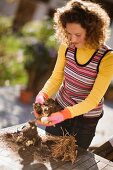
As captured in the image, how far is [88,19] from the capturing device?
121 inches

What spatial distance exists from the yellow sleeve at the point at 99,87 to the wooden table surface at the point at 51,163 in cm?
39

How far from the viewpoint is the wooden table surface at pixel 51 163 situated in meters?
2.87

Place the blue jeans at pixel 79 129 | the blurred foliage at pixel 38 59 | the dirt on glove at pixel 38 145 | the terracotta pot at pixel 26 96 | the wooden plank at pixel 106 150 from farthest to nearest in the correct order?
the blurred foliage at pixel 38 59 < the terracotta pot at pixel 26 96 < the wooden plank at pixel 106 150 < the blue jeans at pixel 79 129 < the dirt on glove at pixel 38 145

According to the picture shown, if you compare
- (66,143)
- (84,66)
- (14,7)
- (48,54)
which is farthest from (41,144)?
(14,7)

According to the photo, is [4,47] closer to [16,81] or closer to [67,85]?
[16,81]

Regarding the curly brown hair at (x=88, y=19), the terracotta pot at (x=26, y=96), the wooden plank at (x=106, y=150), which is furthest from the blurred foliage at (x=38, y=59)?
the curly brown hair at (x=88, y=19)

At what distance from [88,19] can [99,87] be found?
0.54 metres

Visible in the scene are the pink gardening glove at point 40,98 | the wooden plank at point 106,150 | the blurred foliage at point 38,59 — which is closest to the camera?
the pink gardening glove at point 40,98

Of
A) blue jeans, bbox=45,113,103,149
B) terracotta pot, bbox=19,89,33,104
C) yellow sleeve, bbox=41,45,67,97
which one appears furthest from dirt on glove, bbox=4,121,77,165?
terracotta pot, bbox=19,89,33,104

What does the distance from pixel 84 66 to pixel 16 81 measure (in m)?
6.92

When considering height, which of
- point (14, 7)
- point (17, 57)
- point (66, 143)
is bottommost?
point (66, 143)

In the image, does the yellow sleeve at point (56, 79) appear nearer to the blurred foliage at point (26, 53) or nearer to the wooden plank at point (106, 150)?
the wooden plank at point (106, 150)

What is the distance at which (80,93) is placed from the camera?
3.36 m

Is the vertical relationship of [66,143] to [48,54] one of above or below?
below
